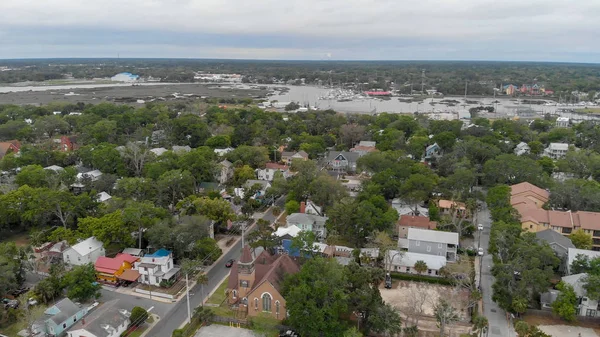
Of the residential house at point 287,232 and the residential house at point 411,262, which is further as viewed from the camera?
the residential house at point 287,232

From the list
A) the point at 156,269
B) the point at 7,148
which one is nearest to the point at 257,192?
the point at 156,269

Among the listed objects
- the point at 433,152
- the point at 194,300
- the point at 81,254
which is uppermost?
the point at 433,152

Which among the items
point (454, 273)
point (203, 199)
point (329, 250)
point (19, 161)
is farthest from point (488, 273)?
point (19, 161)

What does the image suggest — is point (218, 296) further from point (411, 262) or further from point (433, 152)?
point (433, 152)

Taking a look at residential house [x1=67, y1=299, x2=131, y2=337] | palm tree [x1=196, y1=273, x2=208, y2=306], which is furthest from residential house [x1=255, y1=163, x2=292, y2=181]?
residential house [x1=67, y1=299, x2=131, y2=337]

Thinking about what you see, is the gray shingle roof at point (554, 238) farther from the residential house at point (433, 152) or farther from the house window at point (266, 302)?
the residential house at point (433, 152)

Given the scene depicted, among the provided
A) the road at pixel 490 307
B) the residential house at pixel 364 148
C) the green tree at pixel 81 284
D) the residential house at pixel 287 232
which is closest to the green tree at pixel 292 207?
the residential house at pixel 287 232
